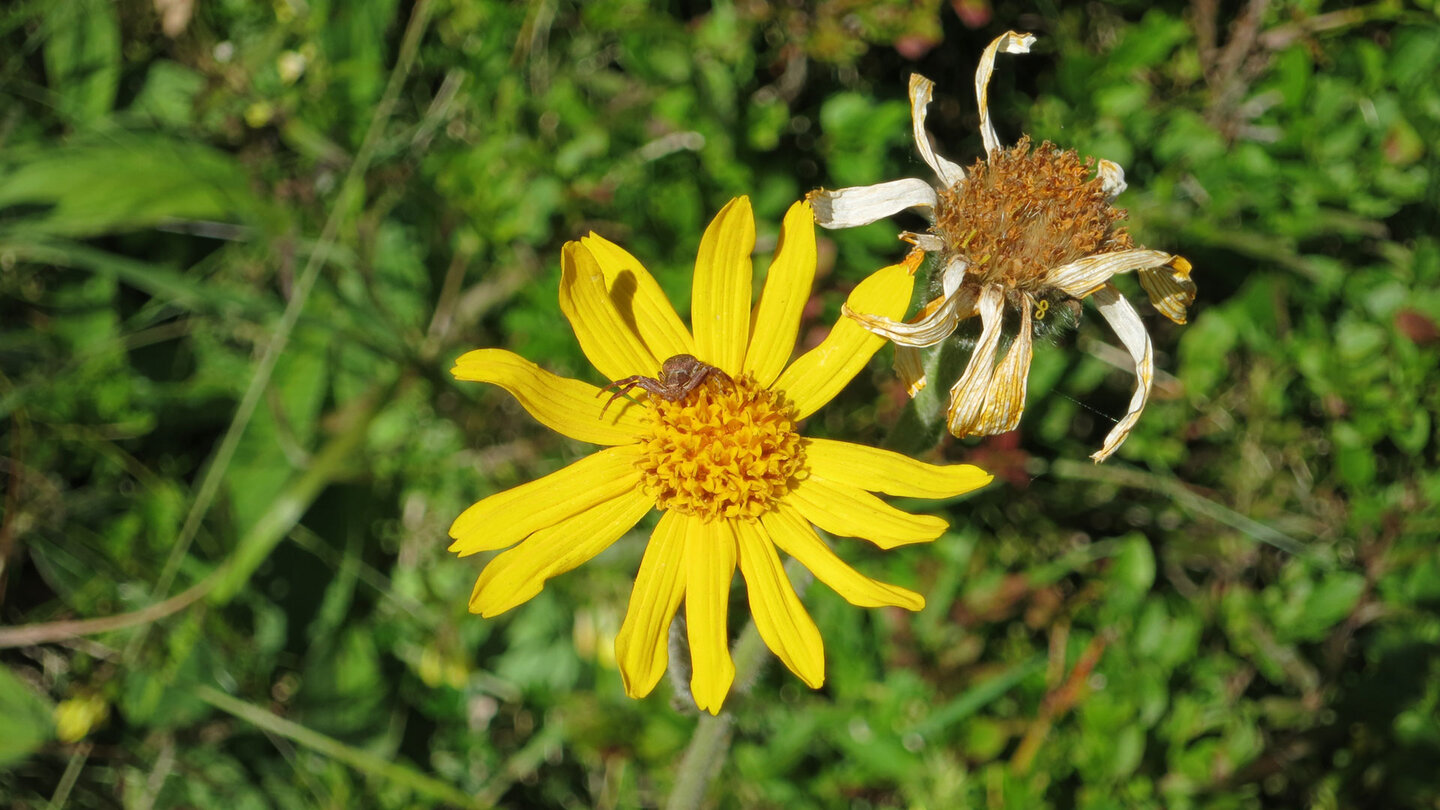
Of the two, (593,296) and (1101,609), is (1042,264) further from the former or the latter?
(1101,609)

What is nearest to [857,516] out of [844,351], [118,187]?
[844,351]

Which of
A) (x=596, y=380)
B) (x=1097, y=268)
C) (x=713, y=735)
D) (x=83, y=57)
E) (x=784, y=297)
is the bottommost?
(x=713, y=735)

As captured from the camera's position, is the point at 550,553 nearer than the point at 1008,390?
No

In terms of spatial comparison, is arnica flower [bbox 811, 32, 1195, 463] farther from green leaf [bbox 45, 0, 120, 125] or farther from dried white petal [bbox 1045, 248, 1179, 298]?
green leaf [bbox 45, 0, 120, 125]

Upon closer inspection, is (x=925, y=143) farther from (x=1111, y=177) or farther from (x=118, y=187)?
(x=118, y=187)

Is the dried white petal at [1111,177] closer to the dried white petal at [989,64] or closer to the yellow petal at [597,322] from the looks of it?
the dried white petal at [989,64]

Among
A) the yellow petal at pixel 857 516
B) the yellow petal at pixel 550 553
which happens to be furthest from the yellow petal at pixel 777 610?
the yellow petal at pixel 550 553
